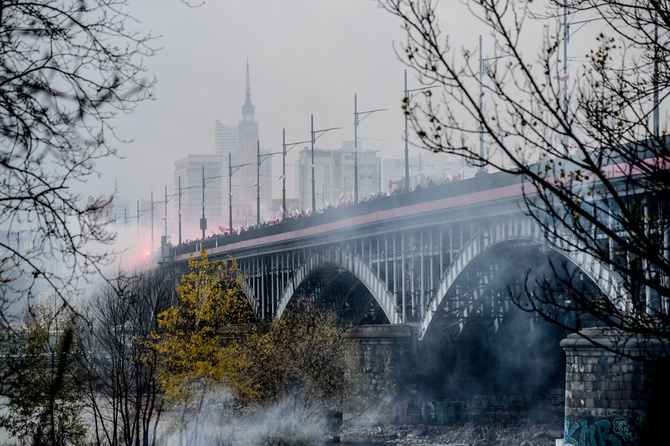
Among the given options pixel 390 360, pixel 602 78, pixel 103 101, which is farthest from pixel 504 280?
pixel 103 101

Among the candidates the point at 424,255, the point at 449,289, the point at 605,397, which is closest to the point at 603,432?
the point at 605,397

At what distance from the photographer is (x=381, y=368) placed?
49.8m

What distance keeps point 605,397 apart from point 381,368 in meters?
18.8

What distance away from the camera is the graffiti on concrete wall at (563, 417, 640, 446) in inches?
1210

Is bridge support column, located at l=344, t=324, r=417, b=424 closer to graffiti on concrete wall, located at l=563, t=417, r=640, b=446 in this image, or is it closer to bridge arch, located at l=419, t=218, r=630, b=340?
bridge arch, located at l=419, t=218, r=630, b=340

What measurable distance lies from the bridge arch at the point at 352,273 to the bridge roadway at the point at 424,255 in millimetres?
55

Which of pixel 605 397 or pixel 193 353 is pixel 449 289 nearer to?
pixel 193 353

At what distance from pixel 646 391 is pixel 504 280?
14267 mm

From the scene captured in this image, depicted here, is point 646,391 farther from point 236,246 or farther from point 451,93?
point 236,246

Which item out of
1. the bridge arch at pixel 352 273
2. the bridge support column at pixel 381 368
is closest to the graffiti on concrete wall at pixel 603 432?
the bridge support column at pixel 381 368

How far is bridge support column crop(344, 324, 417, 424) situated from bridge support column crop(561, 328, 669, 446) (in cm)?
1591

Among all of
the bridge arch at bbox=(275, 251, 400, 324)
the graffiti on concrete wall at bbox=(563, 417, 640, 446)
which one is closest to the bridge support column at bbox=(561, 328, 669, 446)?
the graffiti on concrete wall at bbox=(563, 417, 640, 446)

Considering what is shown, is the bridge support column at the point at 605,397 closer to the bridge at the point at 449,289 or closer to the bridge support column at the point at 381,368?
the bridge at the point at 449,289

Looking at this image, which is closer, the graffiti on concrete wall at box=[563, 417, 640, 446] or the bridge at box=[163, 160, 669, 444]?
the graffiti on concrete wall at box=[563, 417, 640, 446]
